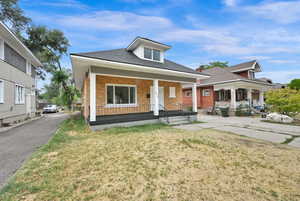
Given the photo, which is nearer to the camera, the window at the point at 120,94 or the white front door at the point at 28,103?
the window at the point at 120,94

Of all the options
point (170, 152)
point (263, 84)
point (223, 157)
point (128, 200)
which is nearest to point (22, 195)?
point (128, 200)

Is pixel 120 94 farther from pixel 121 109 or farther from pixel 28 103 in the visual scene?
pixel 28 103

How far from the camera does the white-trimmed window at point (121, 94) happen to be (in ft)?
30.1

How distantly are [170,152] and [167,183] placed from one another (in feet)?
4.74

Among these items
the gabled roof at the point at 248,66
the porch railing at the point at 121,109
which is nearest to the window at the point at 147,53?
the porch railing at the point at 121,109

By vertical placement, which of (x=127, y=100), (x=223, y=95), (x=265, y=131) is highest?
(x=223, y=95)

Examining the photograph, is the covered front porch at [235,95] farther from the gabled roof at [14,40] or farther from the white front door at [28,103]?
the white front door at [28,103]

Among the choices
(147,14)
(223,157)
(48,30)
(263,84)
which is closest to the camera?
(223,157)

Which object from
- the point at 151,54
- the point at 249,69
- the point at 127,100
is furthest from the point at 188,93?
the point at 127,100

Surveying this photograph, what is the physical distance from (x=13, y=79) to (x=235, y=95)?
21571 mm

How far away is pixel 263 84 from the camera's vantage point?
16.9 m

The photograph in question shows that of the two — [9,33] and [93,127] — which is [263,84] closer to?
[93,127]

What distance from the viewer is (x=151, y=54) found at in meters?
11.1

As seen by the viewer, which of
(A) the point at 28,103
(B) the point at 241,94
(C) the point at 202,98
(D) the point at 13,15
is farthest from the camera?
(B) the point at 241,94
